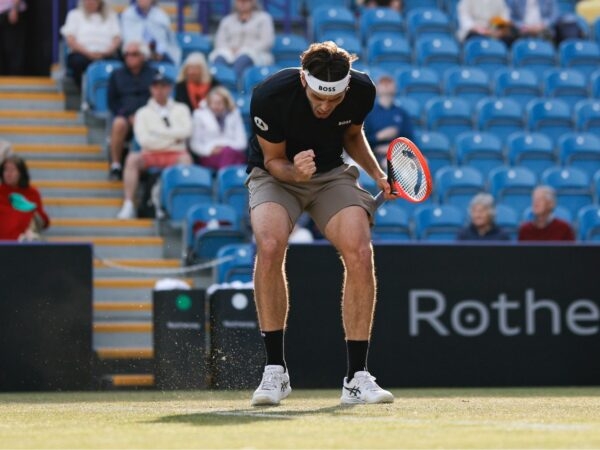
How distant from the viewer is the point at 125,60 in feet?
46.4

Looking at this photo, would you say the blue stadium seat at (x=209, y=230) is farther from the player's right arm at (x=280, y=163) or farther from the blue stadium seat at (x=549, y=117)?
the player's right arm at (x=280, y=163)

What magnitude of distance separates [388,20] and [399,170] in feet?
30.0

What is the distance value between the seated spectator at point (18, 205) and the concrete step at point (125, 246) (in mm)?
618

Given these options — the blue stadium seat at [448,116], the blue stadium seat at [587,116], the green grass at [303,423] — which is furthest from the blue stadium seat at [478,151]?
the green grass at [303,423]

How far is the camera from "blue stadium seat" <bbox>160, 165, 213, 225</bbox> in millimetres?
13180

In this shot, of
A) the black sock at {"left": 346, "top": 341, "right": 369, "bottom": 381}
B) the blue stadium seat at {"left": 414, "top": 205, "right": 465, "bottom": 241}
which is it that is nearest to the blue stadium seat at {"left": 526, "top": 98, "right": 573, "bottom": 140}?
the blue stadium seat at {"left": 414, "top": 205, "right": 465, "bottom": 241}

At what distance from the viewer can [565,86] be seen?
53.9 feet

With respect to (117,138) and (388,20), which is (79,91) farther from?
(388,20)

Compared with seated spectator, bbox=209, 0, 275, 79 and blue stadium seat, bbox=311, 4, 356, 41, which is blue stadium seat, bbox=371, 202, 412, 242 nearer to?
seated spectator, bbox=209, 0, 275, 79

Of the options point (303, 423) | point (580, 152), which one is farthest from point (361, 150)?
point (580, 152)

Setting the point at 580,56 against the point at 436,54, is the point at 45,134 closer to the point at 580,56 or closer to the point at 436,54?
the point at 436,54

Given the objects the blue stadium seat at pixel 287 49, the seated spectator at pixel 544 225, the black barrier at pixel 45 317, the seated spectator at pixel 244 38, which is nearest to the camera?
the black barrier at pixel 45 317

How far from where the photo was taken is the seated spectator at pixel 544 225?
12.5 metres

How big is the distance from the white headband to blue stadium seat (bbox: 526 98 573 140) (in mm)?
8696
